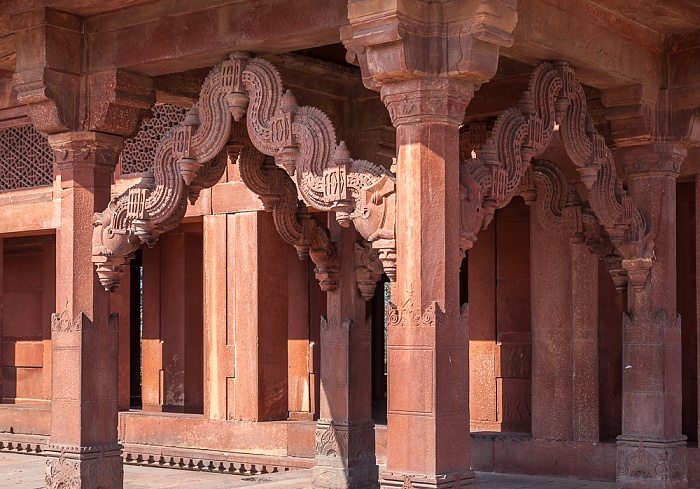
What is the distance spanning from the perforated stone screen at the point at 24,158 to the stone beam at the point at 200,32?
445 cm

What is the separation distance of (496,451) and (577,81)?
324 cm

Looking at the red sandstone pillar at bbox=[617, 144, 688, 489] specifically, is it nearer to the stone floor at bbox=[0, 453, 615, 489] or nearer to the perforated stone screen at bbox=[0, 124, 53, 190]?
the stone floor at bbox=[0, 453, 615, 489]

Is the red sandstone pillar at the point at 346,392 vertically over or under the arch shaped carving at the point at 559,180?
under

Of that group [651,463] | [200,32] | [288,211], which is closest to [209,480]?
[288,211]

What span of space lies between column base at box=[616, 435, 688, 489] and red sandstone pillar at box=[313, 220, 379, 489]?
1830mm

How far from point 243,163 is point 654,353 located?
9.78 ft

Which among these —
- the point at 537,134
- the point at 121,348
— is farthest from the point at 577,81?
the point at 121,348

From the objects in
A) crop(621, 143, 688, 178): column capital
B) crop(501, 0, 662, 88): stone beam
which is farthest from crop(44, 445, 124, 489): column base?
crop(621, 143, 688, 178): column capital

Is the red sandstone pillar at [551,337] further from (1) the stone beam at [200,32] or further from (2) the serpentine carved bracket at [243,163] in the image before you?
(1) the stone beam at [200,32]

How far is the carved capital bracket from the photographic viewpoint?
5.41 metres

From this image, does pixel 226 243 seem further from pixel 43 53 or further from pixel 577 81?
pixel 577 81

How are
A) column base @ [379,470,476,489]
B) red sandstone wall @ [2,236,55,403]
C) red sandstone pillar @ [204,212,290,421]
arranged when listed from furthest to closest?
red sandstone wall @ [2,236,55,403] < red sandstone pillar @ [204,212,290,421] < column base @ [379,470,476,489]

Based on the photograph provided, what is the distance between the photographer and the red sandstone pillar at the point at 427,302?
5.41 meters

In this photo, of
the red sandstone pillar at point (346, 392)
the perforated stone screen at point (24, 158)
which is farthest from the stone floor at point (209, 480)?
the perforated stone screen at point (24, 158)
